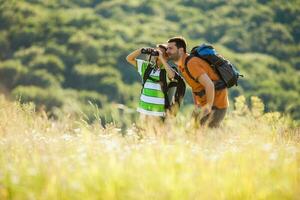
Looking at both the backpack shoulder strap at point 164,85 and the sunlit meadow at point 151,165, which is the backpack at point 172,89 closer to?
the backpack shoulder strap at point 164,85

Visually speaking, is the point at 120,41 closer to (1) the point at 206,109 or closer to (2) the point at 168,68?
(2) the point at 168,68

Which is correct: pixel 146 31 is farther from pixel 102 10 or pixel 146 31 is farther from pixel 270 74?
pixel 270 74

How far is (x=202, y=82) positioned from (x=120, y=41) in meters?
97.3

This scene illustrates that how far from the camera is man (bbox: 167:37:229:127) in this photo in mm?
6832

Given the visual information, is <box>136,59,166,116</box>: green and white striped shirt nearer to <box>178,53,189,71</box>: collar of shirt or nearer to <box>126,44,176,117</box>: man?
<box>126,44,176,117</box>: man

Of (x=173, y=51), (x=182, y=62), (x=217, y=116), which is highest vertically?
(x=173, y=51)

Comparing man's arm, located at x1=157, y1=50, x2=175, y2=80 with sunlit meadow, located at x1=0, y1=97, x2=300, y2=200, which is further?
man's arm, located at x1=157, y1=50, x2=175, y2=80

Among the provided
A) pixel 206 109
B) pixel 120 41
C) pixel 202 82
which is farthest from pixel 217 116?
pixel 120 41

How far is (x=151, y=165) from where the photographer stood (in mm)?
4441

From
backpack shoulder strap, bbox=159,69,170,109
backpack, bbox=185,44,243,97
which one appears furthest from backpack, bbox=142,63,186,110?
backpack, bbox=185,44,243,97

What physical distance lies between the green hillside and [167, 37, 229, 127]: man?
61.3 meters

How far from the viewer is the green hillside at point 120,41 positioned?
82.1 m

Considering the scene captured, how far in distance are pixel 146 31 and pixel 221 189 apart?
355 feet

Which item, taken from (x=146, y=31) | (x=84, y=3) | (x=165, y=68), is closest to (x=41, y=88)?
(x=146, y=31)
